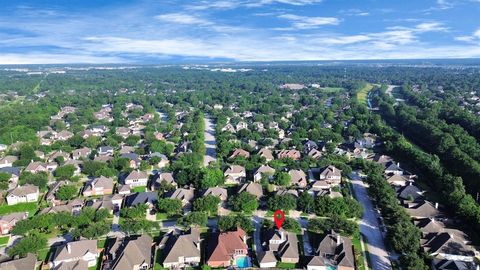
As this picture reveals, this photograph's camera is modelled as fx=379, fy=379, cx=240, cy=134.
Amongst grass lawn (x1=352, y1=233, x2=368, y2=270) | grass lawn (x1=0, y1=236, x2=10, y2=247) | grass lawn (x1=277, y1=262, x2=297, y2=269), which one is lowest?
grass lawn (x1=0, y1=236, x2=10, y2=247)

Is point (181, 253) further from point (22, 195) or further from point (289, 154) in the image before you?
point (289, 154)

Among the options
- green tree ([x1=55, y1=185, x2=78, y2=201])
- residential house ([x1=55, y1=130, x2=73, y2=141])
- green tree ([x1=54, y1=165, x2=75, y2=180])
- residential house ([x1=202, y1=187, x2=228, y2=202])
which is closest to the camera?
residential house ([x1=202, y1=187, x2=228, y2=202])

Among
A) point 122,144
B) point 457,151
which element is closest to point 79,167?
point 122,144

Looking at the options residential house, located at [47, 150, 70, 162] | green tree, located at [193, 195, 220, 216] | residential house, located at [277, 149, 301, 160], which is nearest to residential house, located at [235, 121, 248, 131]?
residential house, located at [277, 149, 301, 160]

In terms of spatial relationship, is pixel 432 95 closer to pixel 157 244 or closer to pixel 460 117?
pixel 460 117

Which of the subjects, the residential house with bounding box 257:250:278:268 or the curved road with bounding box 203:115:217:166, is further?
the curved road with bounding box 203:115:217:166

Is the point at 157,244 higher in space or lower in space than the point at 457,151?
lower

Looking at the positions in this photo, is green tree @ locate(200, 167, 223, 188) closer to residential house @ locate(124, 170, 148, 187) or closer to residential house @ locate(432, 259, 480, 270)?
residential house @ locate(124, 170, 148, 187)

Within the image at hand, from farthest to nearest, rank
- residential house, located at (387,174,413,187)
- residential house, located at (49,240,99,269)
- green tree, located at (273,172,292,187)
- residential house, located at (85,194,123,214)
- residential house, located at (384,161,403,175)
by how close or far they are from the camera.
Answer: residential house, located at (384,161,403,175) → residential house, located at (387,174,413,187) → green tree, located at (273,172,292,187) → residential house, located at (85,194,123,214) → residential house, located at (49,240,99,269)

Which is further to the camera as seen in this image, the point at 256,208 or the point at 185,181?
the point at 185,181
